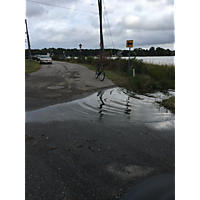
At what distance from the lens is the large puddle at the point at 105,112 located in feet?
21.0

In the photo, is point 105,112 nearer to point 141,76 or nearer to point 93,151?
point 93,151

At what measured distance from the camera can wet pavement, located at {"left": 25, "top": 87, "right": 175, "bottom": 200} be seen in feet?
9.66

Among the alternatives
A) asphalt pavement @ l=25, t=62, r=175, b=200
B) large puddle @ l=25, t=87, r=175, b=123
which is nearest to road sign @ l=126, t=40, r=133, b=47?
large puddle @ l=25, t=87, r=175, b=123

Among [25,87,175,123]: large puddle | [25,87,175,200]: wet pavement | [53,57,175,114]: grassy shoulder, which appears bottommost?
[25,87,175,200]: wet pavement

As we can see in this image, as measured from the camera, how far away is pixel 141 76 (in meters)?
15.3

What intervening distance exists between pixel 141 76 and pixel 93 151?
1223 cm

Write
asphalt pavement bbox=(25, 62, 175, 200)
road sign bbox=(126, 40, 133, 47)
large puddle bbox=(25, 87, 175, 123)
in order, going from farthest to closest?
road sign bbox=(126, 40, 133, 47)
large puddle bbox=(25, 87, 175, 123)
asphalt pavement bbox=(25, 62, 175, 200)

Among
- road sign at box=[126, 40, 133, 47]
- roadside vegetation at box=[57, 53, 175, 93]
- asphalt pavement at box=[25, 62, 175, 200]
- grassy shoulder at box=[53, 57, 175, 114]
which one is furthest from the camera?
road sign at box=[126, 40, 133, 47]

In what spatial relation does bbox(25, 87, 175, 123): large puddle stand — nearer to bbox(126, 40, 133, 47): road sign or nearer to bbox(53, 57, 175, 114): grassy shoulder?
bbox(53, 57, 175, 114): grassy shoulder
